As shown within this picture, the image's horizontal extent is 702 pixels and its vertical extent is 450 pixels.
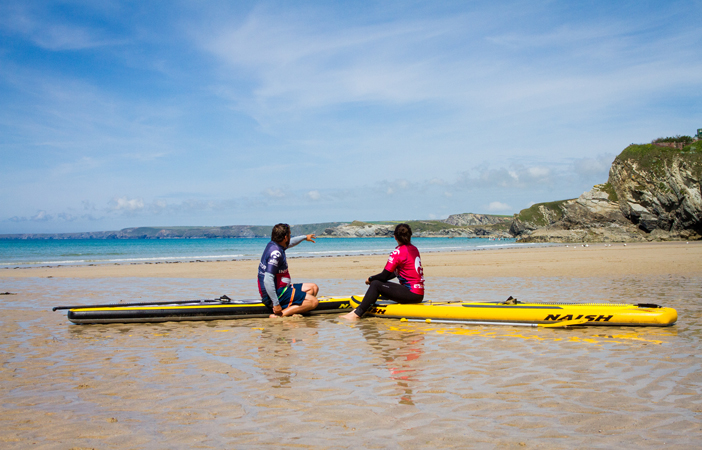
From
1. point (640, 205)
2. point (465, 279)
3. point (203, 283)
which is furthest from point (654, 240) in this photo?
point (203, 283)

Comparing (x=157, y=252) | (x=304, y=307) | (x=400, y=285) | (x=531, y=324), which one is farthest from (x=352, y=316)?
(x=157, y=252)

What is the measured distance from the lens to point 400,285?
29.9 feet

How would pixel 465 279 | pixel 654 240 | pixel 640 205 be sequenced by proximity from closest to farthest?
pixel 465 279 < pixel 654 240 < pixel 640 205

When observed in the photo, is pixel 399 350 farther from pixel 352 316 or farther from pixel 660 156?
pixel 660 156

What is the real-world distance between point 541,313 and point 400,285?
2.55m

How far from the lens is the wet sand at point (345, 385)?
11.4 ft

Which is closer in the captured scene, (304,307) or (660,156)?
(304,307)

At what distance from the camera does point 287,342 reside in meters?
7.01

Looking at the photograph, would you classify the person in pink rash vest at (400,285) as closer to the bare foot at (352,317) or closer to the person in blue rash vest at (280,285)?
the bare foot at (352,317)

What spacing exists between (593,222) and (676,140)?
51.3ft

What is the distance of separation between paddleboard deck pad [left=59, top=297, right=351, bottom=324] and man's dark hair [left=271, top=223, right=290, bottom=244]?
135 cm

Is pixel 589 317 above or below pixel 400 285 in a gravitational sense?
below

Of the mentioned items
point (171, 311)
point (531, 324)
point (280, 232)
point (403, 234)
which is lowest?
point (531, 324)

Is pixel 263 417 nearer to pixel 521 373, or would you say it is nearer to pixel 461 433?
pixel 461 433
